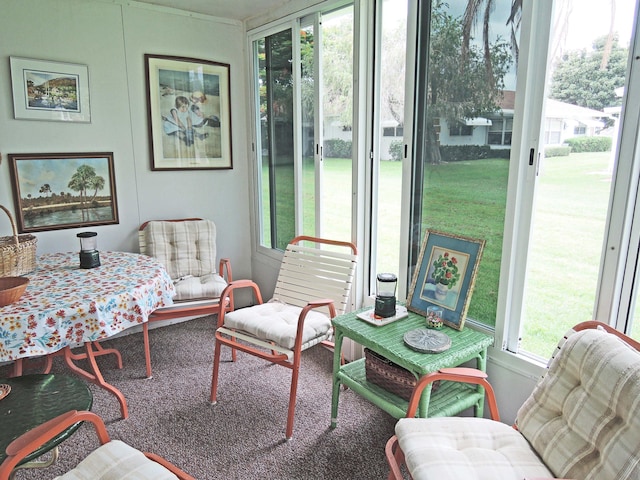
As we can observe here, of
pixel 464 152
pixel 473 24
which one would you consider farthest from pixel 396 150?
pixel 473 24

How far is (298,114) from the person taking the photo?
3201 mm

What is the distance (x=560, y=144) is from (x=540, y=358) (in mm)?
949

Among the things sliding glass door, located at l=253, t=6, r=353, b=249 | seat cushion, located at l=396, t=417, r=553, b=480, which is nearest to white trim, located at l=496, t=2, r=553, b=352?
seat cushion, located at l=396, t=417, r=553, b=480

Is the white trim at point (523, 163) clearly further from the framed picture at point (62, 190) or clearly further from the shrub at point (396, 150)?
the framed picture at point (62, 190)

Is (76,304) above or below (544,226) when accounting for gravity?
below

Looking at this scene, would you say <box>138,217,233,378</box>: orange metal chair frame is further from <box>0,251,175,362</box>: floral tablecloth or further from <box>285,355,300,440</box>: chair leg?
<box>285,355,300,440</box>: chair leg

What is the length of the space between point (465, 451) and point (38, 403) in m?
1.58

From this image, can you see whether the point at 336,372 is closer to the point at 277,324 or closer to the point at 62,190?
the point at 277,324

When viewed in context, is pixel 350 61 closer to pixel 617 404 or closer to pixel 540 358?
pixel 540 358

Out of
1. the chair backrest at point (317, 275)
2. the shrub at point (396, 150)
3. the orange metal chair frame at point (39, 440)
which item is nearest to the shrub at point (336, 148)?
the shrub at point (396, 150)

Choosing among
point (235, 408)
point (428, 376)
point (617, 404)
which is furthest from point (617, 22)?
point (235, 408)

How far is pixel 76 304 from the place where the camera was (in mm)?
2020

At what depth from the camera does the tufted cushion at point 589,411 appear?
1173 mm

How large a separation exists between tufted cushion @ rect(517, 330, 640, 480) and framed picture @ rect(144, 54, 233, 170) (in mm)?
3011
